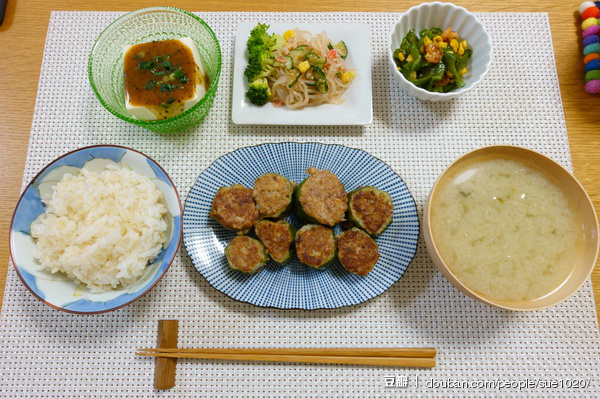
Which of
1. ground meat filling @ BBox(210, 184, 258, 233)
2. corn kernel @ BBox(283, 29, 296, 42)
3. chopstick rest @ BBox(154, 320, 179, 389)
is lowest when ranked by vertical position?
chopstick rest @ BBox(154, 320, 179, 389)

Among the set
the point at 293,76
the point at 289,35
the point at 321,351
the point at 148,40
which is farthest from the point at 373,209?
the point at 148,40

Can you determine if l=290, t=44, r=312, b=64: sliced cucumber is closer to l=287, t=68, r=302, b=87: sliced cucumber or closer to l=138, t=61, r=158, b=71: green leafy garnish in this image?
l=287, t=68, r=302, b=87: sliced cucumber

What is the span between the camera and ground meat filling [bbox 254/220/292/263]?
1723mm

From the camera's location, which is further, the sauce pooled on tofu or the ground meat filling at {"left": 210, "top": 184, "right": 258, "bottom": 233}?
the sauce pooled on tofu

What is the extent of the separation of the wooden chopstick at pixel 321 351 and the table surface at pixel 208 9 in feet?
2.91

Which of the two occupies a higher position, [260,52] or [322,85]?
[260,52]

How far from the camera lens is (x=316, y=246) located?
1.71 meters

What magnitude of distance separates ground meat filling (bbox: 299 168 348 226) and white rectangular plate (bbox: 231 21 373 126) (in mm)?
345

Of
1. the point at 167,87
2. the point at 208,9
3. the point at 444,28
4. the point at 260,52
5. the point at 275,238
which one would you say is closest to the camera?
the point at 275,238

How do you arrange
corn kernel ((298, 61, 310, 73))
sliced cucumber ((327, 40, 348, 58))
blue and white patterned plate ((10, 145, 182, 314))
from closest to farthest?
1. blue and white patterned plate ((10, 145, 182, 314))
2. corn kernel ((298, 61, 310, 73))
3. sliced cucumber ((327, 40, 348, 58))

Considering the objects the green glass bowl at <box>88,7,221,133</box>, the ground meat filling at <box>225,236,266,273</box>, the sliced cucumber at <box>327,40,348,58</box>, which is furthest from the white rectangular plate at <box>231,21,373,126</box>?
the ground meat filling at <box>225,236,266,273</box>

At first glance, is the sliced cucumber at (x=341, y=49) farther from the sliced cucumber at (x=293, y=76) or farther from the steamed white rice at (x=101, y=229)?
the steamed white rice at (x=101, y=229)

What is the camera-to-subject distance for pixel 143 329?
1.79m

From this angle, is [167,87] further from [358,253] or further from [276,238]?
[358,253]
